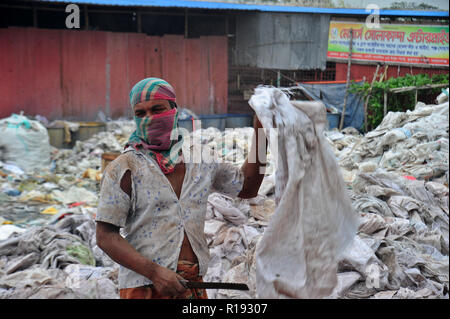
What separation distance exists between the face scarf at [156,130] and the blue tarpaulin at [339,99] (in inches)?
436

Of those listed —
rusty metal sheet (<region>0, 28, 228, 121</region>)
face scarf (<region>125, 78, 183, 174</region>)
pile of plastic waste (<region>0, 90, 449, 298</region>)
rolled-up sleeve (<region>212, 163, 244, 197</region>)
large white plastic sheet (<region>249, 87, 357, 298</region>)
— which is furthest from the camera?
rusty metal sheet (<region>0, 28, 228, 121</region>)

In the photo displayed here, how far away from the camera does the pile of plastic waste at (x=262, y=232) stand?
3.90 metres

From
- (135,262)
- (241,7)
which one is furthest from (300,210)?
(241,7)

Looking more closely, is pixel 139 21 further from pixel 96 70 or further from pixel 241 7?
pixel 241 7

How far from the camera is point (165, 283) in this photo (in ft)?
6.53

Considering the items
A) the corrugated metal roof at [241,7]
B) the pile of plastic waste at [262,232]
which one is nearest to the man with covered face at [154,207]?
the pile of plastic waste at [262,232]

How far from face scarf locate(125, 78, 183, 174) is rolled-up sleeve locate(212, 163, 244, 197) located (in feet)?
0.74

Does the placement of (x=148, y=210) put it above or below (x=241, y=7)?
below

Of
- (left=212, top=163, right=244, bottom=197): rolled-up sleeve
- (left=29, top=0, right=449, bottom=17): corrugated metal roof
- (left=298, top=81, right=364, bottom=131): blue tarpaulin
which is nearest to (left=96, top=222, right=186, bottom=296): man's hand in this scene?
(left=212, top=163, right=244, bottom=197): rolled-up sleeve

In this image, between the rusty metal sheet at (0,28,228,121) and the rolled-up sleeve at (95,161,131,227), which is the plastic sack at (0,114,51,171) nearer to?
the rusty metal sheet at (0,28,228,121)

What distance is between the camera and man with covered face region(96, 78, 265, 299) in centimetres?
200

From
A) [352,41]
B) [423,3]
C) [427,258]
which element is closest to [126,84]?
[352,41]

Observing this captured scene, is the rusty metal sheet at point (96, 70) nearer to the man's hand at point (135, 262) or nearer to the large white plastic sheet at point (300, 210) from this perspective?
the man's hand at point (135, 262)

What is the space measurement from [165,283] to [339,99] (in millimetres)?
11764
